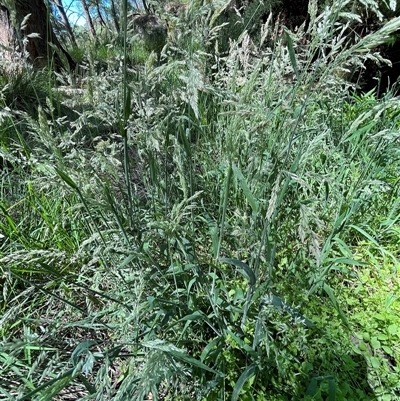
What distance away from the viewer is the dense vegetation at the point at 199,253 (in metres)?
0.87

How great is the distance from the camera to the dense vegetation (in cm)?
87

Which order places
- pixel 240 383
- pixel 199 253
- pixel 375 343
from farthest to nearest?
pixel 199 253, pixel 375 343, pixel 240 383

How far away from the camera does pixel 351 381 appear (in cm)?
116

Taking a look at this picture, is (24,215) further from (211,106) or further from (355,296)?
(355,296)

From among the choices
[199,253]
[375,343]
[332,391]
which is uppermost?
[199,253]

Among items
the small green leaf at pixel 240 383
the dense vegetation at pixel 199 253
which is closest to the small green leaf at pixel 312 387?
the dense vegetation at pixel 199 253

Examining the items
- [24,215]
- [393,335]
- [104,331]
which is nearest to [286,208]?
[393,335]

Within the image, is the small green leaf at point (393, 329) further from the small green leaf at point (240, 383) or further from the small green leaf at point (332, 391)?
the small green leaf at point (240, 383)

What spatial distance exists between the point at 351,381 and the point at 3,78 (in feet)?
11.1

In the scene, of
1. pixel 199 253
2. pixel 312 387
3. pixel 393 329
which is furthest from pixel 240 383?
pixel 393 329

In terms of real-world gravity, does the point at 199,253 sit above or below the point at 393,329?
above

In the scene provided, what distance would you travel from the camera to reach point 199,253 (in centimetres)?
146

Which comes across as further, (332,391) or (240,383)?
(332,391)

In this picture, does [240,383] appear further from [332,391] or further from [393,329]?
[393,329]
